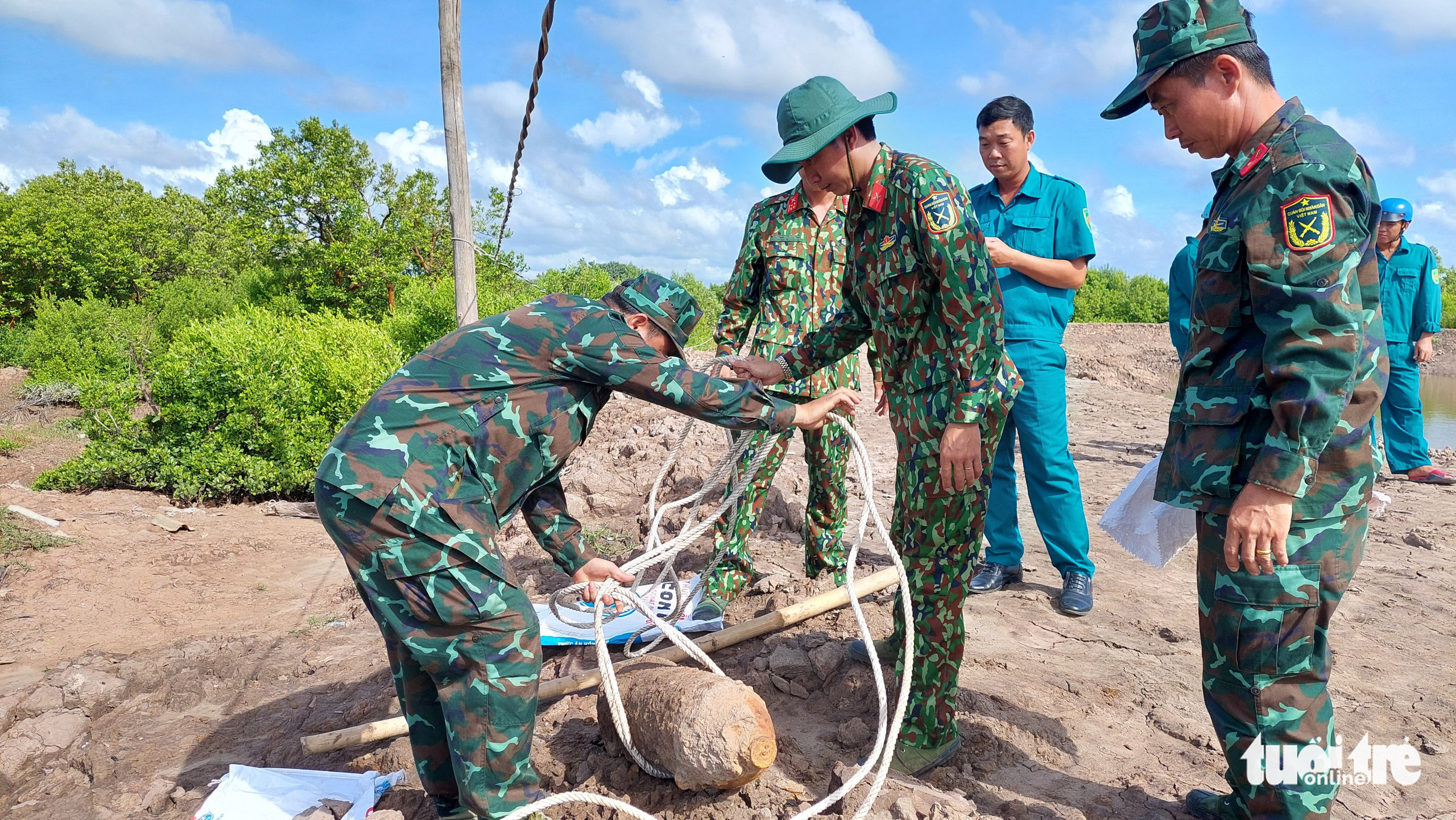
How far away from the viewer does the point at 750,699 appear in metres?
2.48

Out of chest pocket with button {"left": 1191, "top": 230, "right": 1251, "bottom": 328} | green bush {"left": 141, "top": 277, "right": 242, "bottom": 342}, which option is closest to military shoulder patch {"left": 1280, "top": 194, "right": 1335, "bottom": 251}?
chest pocket with button {"left": 1191, "top": 230, "right": 1251, "bottom": 328}

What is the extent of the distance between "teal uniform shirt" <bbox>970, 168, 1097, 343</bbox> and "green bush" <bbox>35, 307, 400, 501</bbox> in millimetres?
5631

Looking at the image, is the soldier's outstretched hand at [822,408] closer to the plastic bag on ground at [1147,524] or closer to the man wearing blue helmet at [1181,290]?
the plastic bag on ground at [1147,524]

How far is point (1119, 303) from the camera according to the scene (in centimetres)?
3167

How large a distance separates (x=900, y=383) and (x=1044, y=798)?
1353 mm

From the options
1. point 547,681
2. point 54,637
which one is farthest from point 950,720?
point 54,637

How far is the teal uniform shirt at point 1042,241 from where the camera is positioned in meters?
3.68

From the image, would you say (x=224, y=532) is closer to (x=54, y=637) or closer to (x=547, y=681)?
(x=54, y=637)

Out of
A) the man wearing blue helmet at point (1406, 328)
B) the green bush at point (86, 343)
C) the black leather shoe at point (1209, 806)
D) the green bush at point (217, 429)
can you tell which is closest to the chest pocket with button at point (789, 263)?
the black leather shoe at point (1209, 806)

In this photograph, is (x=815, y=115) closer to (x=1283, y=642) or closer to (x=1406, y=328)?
(x=1283, y=642)

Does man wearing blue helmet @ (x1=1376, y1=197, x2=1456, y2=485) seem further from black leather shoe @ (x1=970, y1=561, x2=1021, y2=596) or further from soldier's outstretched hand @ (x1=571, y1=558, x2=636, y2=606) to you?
soldier's outstretched hand @ (x1=571, y1=558, x2=636, y2=606)

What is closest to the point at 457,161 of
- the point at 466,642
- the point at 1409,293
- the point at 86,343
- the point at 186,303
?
the point at 466,642

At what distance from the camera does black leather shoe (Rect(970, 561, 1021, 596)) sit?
13.3ft

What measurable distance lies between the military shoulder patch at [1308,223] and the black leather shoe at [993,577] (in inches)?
103
